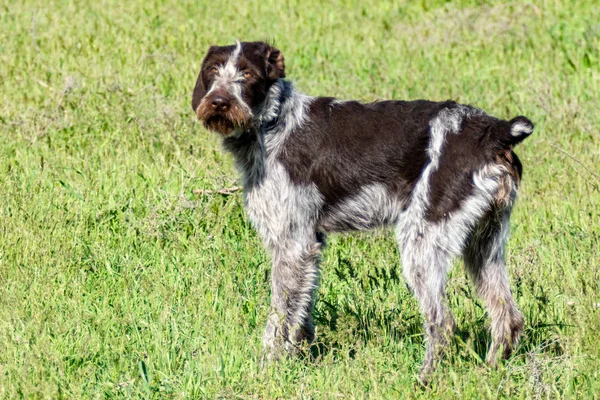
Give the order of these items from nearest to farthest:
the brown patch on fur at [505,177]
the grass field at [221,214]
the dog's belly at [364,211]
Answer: the grass field at [221,214]
the brown patch on fur at [505,177]
the dog's belly at [364,211]

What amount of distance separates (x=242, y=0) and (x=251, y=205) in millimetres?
7793

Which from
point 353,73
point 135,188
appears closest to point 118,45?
point 353,73

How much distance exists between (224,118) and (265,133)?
1.13 feet

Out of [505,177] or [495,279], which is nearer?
[505,177]

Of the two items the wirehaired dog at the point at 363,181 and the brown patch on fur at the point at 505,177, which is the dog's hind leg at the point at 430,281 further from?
the brown patch on fur at the point at 505,177

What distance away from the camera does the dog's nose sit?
5555 mm

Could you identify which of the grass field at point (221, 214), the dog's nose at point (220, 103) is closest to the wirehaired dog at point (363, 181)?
the dog's nose at point (220, 103)

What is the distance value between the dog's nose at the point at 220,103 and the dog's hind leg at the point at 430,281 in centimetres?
125

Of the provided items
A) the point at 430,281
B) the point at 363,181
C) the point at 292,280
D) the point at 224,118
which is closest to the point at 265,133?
the point at 224,118

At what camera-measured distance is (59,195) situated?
7.49 m

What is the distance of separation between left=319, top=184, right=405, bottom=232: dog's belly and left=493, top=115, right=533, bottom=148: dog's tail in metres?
0.66

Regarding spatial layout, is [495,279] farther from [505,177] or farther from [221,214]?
[221,214]

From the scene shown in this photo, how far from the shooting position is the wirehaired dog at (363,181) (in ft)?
17.7

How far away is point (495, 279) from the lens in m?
5.72
